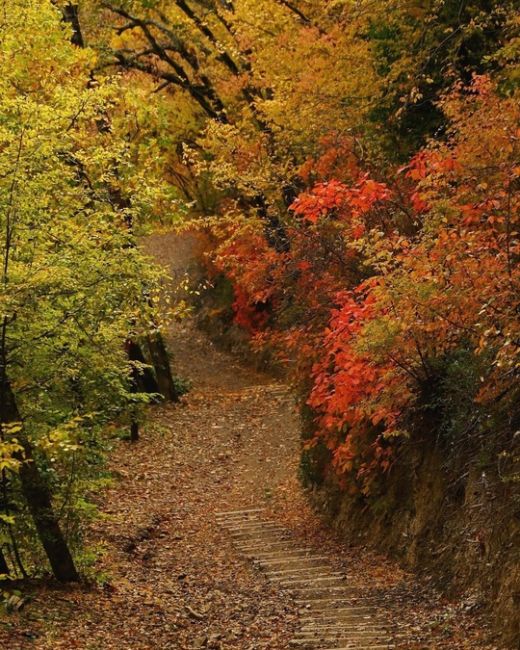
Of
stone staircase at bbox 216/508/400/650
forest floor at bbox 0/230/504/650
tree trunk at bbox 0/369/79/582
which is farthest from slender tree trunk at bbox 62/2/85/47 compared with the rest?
tree trunk at bbox 0/369/79/582

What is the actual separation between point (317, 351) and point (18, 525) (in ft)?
19.2

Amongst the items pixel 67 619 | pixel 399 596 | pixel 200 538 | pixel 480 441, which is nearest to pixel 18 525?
pixel 67 619

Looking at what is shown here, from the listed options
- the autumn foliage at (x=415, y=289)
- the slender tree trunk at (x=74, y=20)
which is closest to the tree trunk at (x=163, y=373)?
the slender tree trunk at (x=74, y=20)

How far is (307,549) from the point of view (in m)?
15.1

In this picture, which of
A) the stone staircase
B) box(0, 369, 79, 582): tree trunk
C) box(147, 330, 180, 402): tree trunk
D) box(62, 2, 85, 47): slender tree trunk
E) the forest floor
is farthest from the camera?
box(147, 330, 180, 402): tree trunk

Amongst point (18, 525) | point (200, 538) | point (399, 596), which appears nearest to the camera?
point (18, 525)

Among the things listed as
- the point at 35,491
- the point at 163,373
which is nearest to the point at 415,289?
the point at 35,491

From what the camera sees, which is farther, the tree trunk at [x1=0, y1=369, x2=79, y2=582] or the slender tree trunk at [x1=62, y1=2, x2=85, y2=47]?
the slender tree trunk at [x1=62, y1=2, x2=85, y2=47]

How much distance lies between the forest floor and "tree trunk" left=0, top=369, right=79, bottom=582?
57 centimetres

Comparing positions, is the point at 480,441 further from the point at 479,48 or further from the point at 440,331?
the point at 479,48

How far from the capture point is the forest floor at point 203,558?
9927 millimetres

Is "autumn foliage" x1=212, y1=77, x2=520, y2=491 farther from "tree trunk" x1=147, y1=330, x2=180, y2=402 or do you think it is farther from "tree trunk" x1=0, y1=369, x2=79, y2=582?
"tree trunk" x1=147, y1=330, x2=180, y2=402

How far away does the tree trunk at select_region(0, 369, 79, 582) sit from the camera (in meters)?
9.77

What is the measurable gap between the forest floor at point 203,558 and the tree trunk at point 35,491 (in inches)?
22.4
